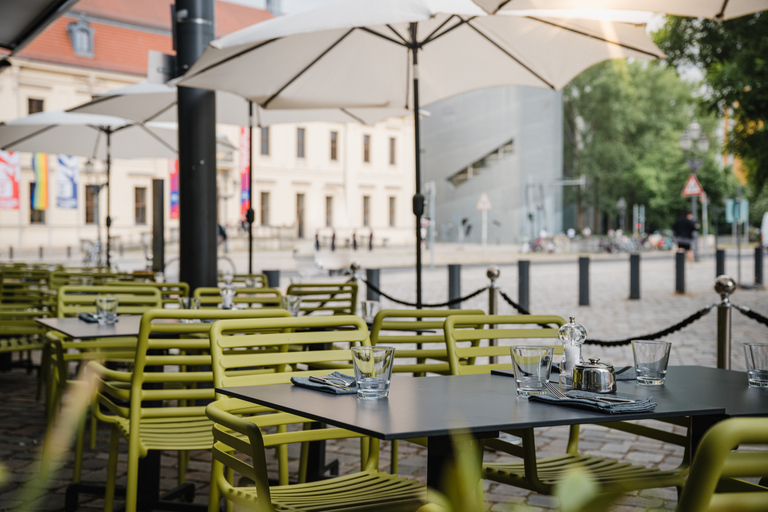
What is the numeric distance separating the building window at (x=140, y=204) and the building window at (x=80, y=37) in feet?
24.7

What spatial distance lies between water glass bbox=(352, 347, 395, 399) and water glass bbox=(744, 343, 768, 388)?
1.18 metres

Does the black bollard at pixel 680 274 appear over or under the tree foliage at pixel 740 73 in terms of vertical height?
under

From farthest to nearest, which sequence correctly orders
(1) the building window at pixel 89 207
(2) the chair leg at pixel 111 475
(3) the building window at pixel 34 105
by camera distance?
(1) the building window at pixel 89 207 < (3) the building window at pixel 34 105 < (2) the chair leg at pixel 111 475

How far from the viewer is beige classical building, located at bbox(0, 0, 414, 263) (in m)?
40.3

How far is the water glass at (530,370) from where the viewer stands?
229 centimetres

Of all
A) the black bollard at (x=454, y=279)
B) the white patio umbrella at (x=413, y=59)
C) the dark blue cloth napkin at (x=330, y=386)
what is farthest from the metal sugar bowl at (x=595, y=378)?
the black bollard at (x=454, y=279)

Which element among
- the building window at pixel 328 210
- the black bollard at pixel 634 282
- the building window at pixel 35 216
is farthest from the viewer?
the building window at pixel 328 210

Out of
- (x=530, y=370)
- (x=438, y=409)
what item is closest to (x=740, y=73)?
(x=530, y=370)

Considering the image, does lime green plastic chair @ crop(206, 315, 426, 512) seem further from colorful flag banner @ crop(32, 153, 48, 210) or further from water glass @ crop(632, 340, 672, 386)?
colorful flag banner @ crop(32, 153, 48, 210)

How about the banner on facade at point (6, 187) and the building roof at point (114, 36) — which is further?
the building roof at point (114, 36)

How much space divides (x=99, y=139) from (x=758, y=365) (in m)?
10.8

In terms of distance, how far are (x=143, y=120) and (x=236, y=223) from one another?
37.2 m

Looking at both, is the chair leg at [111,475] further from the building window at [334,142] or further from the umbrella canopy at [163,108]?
the building window at [334,142]

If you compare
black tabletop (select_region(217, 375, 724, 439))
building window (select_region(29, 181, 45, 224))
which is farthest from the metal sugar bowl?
building window (select_region(29, 181, 45, 224))
